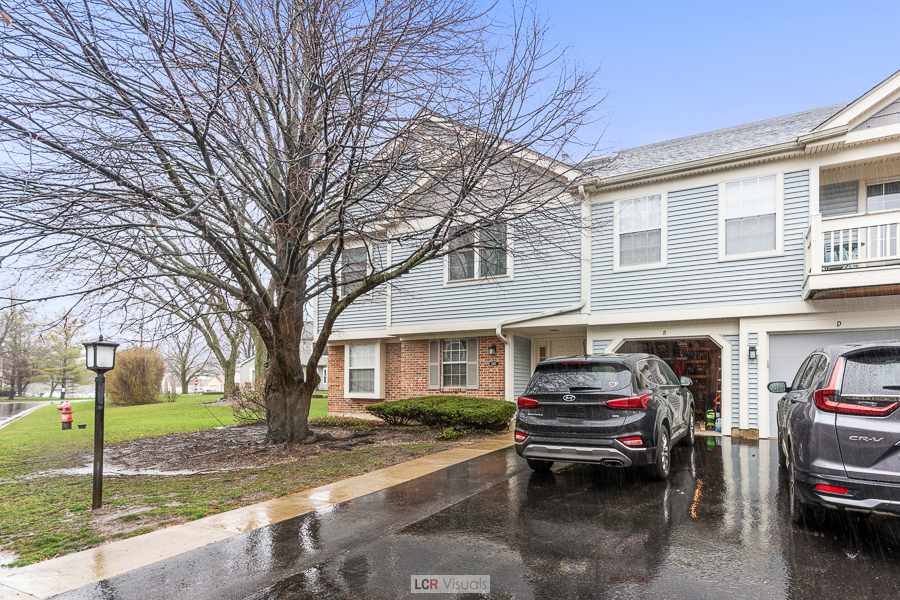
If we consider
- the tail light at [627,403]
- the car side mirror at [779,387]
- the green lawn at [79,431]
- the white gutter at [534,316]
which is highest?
the white gutter at [534,316]

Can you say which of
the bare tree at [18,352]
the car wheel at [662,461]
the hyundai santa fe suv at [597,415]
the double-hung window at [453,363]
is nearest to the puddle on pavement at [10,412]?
the bare tree at [18,352]

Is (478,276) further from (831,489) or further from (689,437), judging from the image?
(831,489)

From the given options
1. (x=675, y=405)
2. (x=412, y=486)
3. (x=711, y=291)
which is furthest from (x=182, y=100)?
(x=711, y=291)

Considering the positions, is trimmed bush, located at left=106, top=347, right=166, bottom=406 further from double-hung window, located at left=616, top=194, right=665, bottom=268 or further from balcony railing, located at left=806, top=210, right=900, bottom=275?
balcony railing, located at left=806, top=210, right=900, bottom=275

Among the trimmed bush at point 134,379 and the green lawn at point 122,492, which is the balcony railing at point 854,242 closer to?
the green lawn at point 122,492

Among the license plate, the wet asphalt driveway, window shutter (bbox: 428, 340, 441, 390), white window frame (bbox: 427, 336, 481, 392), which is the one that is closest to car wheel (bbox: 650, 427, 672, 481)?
the wet asphalt driveway

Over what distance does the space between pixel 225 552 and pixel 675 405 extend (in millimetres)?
6429

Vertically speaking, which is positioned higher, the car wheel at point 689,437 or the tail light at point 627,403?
the tail light at point 627,403

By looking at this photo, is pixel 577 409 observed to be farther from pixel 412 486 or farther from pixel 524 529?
pixel 412 486

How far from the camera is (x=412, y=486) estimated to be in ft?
23.7

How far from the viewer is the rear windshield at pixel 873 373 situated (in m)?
4.27

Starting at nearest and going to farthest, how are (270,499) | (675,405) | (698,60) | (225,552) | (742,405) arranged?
(225,552), (270,499), (675,405), (742,405), (698,60)

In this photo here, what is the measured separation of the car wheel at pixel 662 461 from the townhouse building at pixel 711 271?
16.5ft

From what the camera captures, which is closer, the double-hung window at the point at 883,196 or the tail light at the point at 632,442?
the tail light at the point at 632,442
